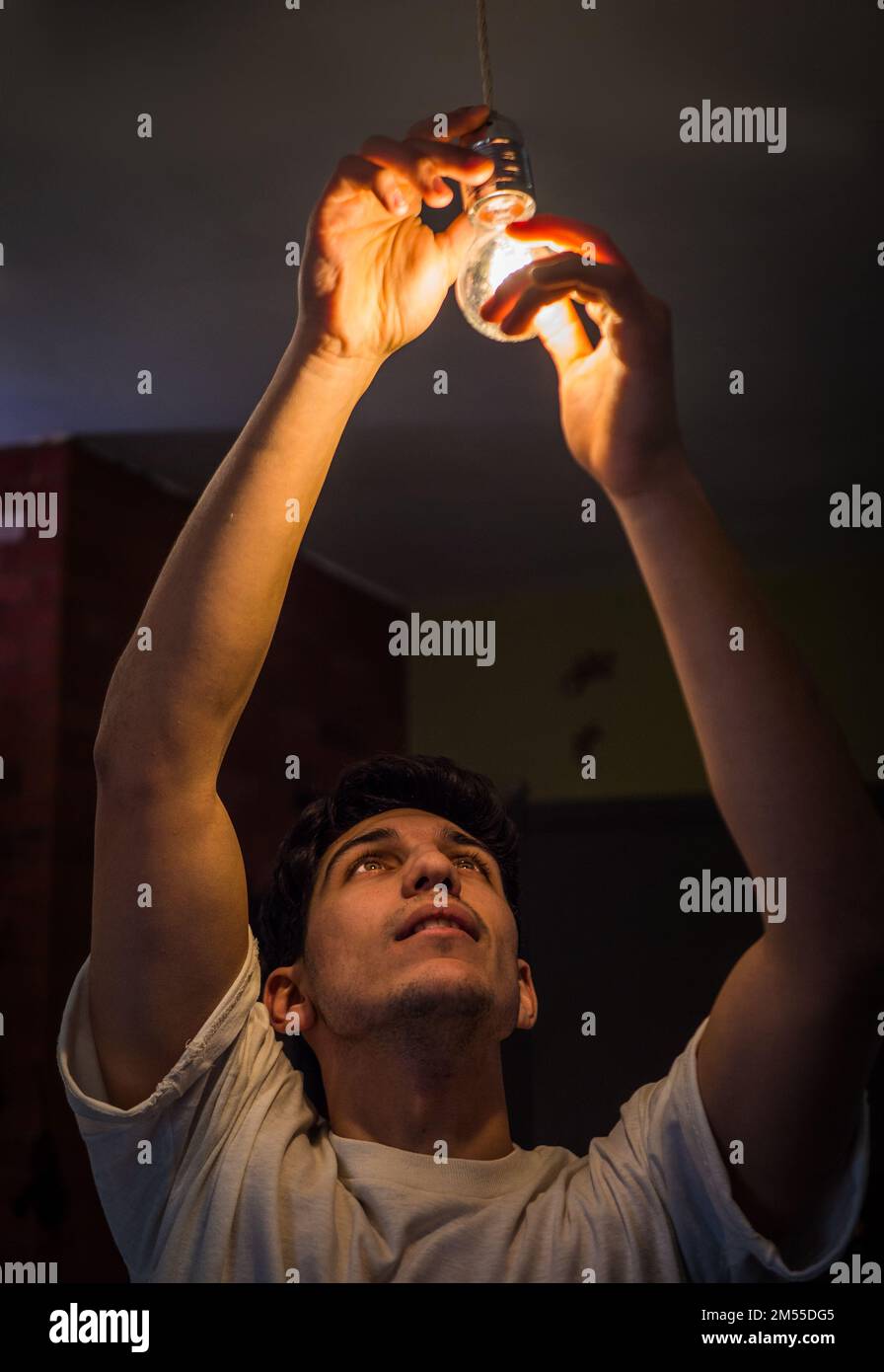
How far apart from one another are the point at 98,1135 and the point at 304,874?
0.30 meters

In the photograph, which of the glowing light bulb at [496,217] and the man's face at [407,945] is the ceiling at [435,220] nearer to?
the glowing light bulb at [496,217]

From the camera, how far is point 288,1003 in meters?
1.08

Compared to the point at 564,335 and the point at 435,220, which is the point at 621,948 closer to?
the point at 435,220

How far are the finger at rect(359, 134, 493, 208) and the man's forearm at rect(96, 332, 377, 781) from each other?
154 millimetres

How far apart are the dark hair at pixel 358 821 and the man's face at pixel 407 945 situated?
0.04m

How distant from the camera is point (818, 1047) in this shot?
2.77 ft

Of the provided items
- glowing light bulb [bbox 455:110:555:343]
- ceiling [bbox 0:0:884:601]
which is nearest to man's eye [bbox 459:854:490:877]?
glowing light bulb [bbox 455:110:555:343]

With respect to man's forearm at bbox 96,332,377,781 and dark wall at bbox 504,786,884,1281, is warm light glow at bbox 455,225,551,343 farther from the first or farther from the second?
dark wall at bbox 504,786,884,1281

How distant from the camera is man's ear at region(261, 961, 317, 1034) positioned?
3.48ft

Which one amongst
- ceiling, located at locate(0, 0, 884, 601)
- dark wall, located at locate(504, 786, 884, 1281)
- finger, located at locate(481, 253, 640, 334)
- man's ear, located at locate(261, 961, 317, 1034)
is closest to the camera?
→ finger, located at locate(481, 253, 640, 334)

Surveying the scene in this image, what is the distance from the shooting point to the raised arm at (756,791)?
82 centimetres

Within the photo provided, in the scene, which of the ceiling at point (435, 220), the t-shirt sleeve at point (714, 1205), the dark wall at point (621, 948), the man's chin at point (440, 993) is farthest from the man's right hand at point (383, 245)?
the dark wall at point (621, 948)

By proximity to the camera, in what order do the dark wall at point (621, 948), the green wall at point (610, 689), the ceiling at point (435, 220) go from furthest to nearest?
the green wall at point (610, 689)
the dark wall at point (621, 948)
the ceiling at point (435, 220)
